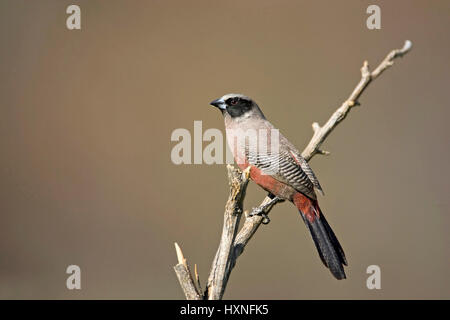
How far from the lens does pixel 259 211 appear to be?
128 inches

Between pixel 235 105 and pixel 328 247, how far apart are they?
1232 mm

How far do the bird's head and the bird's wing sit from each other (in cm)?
37

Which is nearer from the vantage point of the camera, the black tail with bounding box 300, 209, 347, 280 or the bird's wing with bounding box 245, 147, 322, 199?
the black tail with bounding box 300, 209, 347, 280

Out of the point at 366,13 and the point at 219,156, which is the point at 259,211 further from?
the point at 366,13

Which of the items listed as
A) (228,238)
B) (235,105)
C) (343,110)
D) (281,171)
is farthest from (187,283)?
(343,110)

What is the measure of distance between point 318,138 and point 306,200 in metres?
0.55

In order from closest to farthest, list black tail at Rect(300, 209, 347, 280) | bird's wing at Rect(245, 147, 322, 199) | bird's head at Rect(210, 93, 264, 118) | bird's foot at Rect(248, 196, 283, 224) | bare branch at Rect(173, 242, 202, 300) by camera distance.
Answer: bare branch at Rect(173, 242, 202, 300) < black tail at Rect(300, 209, 347, 280) < bird's foot at Rect(248, 196, 283, 224) < bird's wing at Rect(245, 147, 322, 199) < bird's head at Rect(210, 93, 264, 118)

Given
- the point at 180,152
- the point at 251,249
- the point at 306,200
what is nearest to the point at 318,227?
the point at 306,200

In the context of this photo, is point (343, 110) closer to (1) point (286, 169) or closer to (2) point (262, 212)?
(1) point (286, 169)

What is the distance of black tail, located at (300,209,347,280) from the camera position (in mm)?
3034

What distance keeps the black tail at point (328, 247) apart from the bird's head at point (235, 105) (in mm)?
885

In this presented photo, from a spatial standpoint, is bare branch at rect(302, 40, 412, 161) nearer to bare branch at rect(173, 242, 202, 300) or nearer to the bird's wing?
the bird's wing

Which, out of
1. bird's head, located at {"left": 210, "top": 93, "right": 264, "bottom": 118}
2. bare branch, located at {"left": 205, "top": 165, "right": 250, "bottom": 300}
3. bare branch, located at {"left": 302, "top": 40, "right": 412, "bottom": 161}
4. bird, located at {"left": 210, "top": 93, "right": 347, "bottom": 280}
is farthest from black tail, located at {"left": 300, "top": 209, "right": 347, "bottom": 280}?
bird's head, located at {"left": 210, "top": 93, "right": 264, "bottom": 118}

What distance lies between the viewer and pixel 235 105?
145 inches
